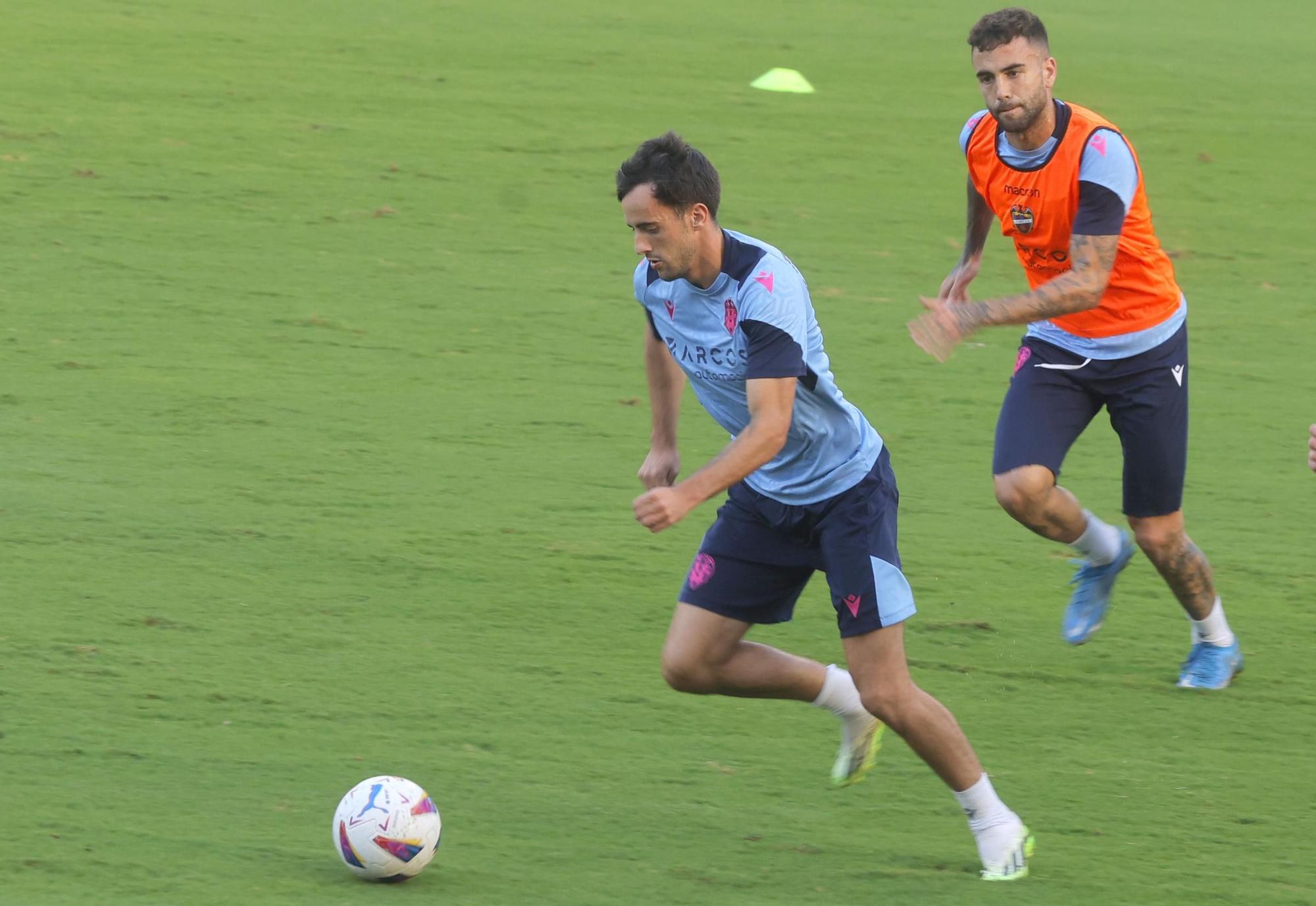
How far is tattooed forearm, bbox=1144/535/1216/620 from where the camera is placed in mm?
6184

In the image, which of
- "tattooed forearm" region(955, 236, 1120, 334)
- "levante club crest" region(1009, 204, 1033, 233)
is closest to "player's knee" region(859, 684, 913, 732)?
"tattooed forearm" region(955, 236, 1120, 334)

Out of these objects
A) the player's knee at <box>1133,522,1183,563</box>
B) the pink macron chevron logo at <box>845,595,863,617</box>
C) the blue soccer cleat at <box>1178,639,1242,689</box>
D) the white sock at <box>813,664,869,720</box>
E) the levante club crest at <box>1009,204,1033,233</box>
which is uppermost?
the levante club crest at <box>1009,204,1033,233</box>

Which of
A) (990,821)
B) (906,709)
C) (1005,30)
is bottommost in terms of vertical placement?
(990,821)

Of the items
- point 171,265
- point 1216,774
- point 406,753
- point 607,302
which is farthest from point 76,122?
point 1216,774

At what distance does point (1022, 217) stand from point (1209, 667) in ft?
5.82

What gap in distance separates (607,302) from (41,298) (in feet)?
11.2

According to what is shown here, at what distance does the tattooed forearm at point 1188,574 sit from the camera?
6.18 m

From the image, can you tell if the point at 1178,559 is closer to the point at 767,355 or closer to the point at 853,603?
the point at 853,603

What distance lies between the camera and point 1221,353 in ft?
35.3

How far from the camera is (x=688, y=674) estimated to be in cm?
511

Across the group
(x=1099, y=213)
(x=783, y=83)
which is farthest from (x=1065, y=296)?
(x=783, y=83)

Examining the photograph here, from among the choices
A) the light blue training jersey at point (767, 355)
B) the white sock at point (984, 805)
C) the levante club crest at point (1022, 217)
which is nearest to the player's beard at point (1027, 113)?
Result: the levante club crest at point (1022, 217)

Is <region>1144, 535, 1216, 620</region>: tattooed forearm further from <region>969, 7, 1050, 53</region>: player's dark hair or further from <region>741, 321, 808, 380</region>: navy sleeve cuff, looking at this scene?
<region>741, 321, 808, 380</region>: navy sleeve cuff

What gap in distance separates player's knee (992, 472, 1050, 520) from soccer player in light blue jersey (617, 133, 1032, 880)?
1078 millimetres
